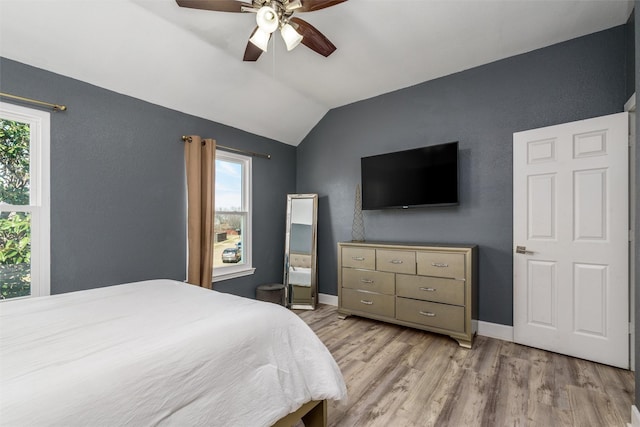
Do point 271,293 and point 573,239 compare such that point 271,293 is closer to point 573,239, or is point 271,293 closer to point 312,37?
point 312,37

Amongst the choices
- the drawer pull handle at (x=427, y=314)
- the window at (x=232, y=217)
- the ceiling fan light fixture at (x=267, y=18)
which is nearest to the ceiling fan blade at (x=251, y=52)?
the ceiling fan light fixture at (x=267, y=18)

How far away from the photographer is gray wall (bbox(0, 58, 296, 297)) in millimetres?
2234

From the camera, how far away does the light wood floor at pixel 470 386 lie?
1692 mm

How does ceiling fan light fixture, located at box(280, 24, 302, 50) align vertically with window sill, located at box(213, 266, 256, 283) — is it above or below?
above

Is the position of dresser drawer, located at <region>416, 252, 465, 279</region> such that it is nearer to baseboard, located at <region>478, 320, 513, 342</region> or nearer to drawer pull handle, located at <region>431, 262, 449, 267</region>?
drawer pull handle, located at <region>431, 262, 449, 267</region>

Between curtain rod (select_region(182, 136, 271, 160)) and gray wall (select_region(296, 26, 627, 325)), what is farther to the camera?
curtain rod (select_region(182, 136, 271, 160))

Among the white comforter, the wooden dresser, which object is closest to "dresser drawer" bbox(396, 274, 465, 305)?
the wooden dresser

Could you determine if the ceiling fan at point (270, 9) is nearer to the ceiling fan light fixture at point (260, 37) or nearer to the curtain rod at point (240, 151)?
the ceiling fan light fixture at point (260, 37)

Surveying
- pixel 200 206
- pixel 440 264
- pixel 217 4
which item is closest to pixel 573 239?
pixel 440 264

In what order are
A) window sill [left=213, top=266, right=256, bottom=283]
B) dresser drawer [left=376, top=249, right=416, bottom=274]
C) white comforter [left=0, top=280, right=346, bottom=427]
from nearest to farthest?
white comforter [left=0, top=280, right=346, bottom=427], dresser drawer [left=376, top=249, right=416, bottom=274], window sill [left=213, top=266, right=256, bottom=283]

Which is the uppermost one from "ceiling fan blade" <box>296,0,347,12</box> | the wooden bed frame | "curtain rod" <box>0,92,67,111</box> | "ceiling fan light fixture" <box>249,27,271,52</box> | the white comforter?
"ceiling fan blade" <box>296,0,347,12</box>

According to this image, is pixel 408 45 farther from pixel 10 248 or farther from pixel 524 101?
pixel 10 248

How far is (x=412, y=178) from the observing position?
3.19 meters

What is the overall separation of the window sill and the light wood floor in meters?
1.42
